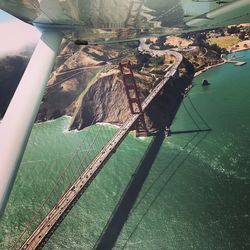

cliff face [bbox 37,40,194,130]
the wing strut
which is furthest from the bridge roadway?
the wing strut

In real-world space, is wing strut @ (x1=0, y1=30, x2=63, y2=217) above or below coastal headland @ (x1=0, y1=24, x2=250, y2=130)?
above

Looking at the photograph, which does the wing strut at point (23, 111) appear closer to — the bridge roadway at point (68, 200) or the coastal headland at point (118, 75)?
the bridge roadway at point (68, 200)

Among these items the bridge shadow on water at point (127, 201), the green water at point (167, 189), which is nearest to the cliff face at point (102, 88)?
the green water at point (167, 189)

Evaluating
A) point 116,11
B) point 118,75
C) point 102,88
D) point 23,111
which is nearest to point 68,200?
point 23,111

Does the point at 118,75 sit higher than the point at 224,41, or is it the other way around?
the point at 118,75

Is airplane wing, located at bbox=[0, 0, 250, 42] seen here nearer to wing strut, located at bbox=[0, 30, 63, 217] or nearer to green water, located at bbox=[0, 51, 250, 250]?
wing strut, located at bbox=[0, 30, 63, 217]

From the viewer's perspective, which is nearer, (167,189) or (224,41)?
(167,189)

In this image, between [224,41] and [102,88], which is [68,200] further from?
[224,41]
